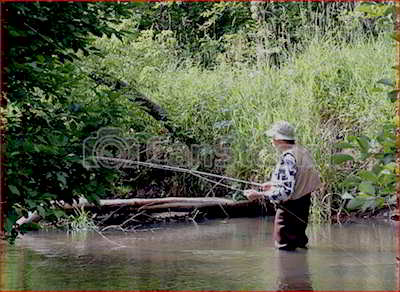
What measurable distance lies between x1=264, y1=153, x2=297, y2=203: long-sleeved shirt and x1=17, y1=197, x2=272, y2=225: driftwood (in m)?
2.51

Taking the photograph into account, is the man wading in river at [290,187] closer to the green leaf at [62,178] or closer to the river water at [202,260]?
the river water at [202,260]

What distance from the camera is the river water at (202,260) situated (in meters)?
5.23

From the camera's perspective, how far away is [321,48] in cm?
1046

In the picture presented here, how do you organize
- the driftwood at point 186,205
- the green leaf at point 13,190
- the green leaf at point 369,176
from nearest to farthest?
the green leaf at point 369,176 < the green leaf at point 13,190 < the driftwood at point 186,205

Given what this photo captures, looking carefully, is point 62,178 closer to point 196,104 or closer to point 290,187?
point 290,187

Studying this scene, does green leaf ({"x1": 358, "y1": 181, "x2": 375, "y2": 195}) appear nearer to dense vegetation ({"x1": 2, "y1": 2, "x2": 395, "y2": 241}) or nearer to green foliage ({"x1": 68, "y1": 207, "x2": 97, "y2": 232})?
dense vegetation ({"x1": 2, "y1": 2, "x2": 395, "y2": 241})

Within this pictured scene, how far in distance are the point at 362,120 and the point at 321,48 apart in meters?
1.79

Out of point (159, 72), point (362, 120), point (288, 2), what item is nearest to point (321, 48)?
point (362, 120)

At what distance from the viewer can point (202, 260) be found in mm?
Answer: 6277

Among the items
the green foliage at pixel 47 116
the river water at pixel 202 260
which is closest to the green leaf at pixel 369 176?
the green foliage at pixel 47 116

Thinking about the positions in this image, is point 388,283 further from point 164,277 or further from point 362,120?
point 362,120

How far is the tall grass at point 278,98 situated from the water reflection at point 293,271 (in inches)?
88.0

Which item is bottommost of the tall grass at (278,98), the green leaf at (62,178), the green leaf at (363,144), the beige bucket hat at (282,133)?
the green leaf at (62,178)

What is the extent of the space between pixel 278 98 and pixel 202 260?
413 centimetres
